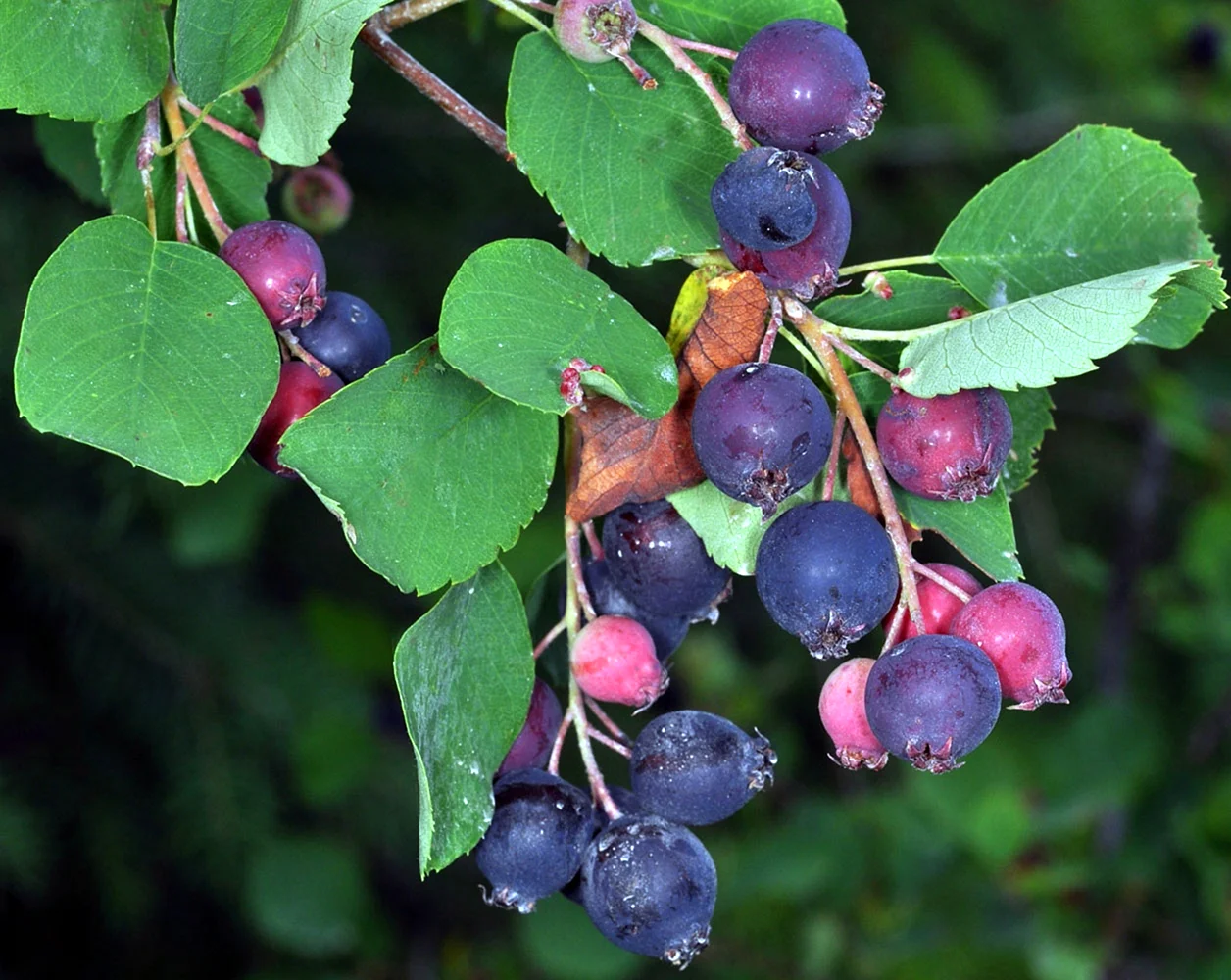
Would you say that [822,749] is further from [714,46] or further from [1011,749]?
[714,46]

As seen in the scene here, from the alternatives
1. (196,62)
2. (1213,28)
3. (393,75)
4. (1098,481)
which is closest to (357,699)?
(393,75)

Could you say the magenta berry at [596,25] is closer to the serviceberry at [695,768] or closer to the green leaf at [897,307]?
the green leaf at [897,307]

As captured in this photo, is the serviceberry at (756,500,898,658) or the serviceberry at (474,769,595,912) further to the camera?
the serviceberry at (474,769,595,912)

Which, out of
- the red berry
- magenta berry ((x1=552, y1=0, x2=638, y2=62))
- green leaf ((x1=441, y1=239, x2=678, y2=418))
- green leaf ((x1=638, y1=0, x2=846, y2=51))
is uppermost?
magenta berry ((x1=552, y1=0, x2=638, y2=62))

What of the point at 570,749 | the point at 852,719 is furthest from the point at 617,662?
the point at 570,749

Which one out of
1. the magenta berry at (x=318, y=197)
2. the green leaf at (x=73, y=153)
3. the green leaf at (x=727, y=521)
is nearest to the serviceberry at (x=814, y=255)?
the green leaf at (x=727, y=521)

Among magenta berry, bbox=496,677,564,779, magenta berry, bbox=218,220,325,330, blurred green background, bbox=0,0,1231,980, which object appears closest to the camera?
magenta berry, bbox=218,220,325,330

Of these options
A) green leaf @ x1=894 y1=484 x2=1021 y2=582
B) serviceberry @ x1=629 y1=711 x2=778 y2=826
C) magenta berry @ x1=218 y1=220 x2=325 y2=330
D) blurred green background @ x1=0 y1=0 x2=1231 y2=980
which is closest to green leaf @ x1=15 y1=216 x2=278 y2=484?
magenta berry @ x1=218 y1=220 x2=325 y2=330

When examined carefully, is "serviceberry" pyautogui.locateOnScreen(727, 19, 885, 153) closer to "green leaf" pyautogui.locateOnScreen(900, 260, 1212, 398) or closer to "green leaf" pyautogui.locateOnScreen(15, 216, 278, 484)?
"green leaf" pyautogui.locateOnScreen(900, 260, 1212, 398)
